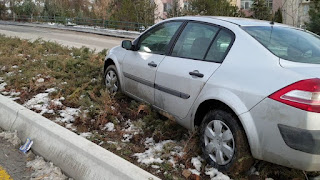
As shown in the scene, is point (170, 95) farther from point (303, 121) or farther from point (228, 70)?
point (303, 121)

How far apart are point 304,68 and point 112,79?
11.0ft

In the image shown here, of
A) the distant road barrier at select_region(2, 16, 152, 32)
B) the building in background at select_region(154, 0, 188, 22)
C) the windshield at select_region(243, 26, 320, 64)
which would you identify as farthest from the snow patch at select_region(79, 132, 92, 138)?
the building in background at select_region(154, 0, 188, 22)

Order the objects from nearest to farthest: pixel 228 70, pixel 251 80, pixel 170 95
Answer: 1. pixel 251 80
2. pixel 228 70
3. pixel 170 95

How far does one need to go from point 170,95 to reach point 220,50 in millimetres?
830

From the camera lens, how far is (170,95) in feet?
12.9

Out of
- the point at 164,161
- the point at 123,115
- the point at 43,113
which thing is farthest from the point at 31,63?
the point at 164,161

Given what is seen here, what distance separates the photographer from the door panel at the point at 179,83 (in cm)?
349

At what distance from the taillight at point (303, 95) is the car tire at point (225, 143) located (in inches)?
20.2

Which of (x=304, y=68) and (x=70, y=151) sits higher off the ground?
(x=304, y=68)

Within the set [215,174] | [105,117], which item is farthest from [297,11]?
[215,174]

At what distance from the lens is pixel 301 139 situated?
2604 millimetres

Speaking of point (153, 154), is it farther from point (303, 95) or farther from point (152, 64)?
point (303, 95)

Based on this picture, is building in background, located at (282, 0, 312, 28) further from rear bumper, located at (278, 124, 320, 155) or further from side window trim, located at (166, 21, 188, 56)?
rear bumper, located at (278, 124, 320, 155)

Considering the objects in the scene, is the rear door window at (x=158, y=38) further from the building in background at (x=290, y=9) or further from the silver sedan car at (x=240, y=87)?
the building in background at (x=290, y=9)
